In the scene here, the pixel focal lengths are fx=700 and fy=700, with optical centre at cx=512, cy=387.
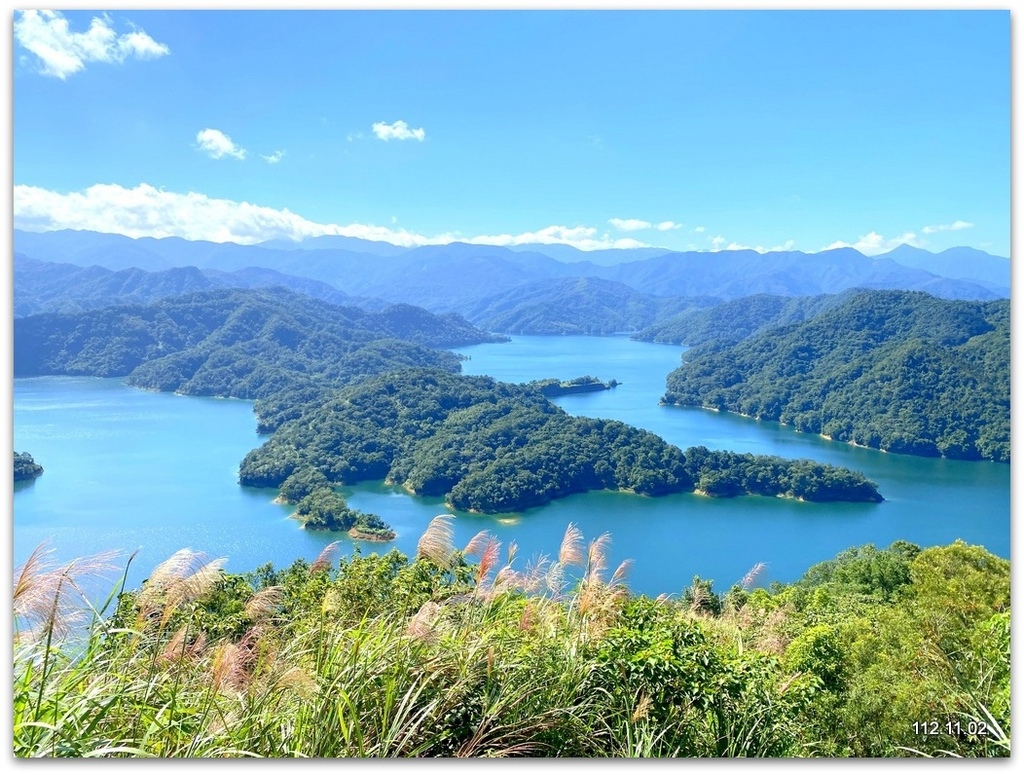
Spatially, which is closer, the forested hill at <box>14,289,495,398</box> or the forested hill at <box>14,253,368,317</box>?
the forested hill at <box>14,253,368,317</box>

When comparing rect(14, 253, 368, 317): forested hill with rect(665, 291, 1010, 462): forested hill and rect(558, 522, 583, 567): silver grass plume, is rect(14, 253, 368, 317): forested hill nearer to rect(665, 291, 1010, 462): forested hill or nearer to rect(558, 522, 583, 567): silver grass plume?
rect(558, 522, 583, 567): silver grass plume

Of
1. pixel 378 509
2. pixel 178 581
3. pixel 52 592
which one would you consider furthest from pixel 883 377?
pixel 52 592

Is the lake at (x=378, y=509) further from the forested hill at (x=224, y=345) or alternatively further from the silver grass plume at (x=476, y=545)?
the silver grass plume at (x=476, y=545)

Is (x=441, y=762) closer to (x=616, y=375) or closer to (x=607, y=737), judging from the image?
(x=607, y=737)

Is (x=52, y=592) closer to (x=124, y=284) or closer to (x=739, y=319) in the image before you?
(x=124, y=284)

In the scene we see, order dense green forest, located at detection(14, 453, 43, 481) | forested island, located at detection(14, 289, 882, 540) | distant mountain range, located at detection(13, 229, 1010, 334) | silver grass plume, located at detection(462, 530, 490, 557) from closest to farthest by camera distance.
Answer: silver grass plume, located at detection(462, 530, 490, 557)
distant mountain range, located at detection(13, 229, 1010, 334)
dense green forest, located at detection(14, 453, 43, 481)
forested island, located at detection(14, 289, 882, 540)

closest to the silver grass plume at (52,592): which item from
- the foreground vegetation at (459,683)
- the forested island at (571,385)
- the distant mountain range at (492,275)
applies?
the foreground vegetation at (459,683)
